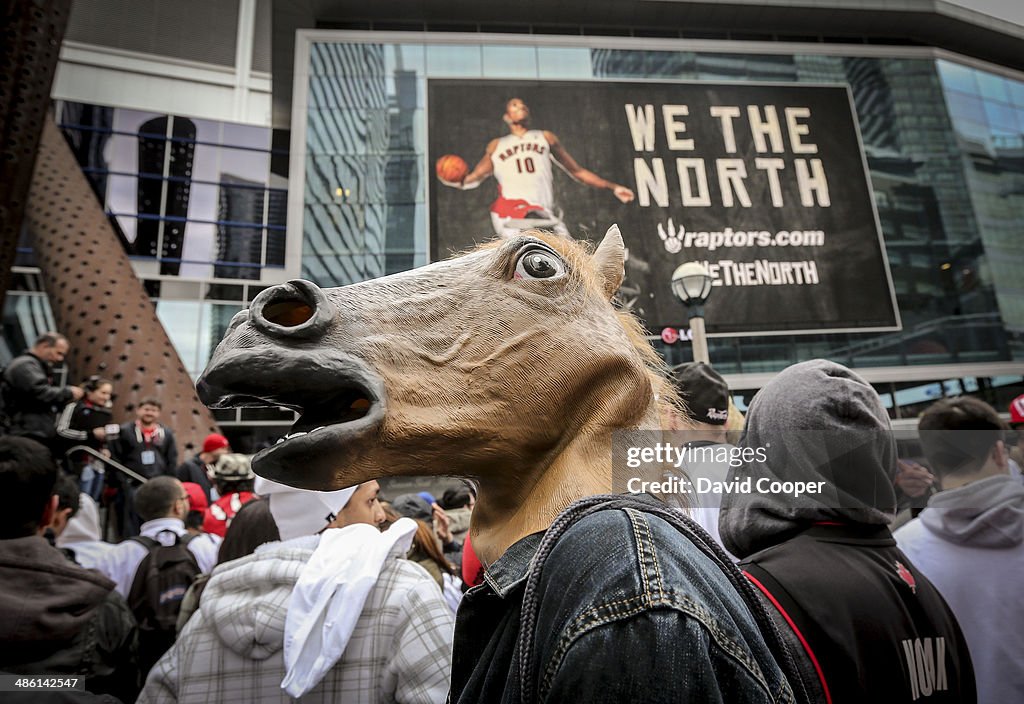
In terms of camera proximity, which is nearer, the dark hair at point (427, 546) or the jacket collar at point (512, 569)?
the jacket collar at point (512, 569)

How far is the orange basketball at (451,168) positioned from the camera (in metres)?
14.5

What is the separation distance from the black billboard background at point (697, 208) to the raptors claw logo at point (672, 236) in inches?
3.8

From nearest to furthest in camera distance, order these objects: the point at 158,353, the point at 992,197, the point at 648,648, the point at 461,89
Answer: the point at 648,648 < the point at 158,353 < the point at 461,89 < the point at 992,197

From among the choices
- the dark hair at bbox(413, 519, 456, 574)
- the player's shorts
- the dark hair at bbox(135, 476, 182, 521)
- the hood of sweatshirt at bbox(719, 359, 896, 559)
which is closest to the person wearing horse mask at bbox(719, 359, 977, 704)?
the hood of sweatshirt at bbox(719, 359, 896, 559)

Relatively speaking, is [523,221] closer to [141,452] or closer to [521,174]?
[521,174]

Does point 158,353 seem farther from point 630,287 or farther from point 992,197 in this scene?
point 992,197

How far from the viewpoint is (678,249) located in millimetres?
14273

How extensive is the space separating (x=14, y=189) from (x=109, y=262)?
31.2 feet

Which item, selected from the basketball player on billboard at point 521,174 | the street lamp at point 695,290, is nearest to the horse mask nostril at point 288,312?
the street lamp at point 695,290

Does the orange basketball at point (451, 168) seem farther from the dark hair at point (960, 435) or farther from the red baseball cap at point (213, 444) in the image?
the dark hair at point (960, 435)

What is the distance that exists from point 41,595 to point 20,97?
2070 mm

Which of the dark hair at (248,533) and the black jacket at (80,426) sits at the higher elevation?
the black jacket at (80,426)

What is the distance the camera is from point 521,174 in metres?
14.6

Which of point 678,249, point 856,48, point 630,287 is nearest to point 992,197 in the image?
point 856,48
